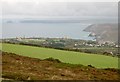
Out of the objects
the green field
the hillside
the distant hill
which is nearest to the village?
the green field

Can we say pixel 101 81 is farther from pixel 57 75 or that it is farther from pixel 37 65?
pixel 37 65

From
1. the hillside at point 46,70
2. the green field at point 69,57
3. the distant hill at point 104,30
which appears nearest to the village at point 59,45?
the green field at point 69,57

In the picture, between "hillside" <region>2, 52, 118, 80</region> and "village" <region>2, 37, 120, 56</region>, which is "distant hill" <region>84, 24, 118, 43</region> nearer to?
"village" <region>2, 37, 120, 56</region>

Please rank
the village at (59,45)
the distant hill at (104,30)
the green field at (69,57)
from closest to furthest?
the green field at (69,57)
the village at (59,45)
the distant hill at (104,30)

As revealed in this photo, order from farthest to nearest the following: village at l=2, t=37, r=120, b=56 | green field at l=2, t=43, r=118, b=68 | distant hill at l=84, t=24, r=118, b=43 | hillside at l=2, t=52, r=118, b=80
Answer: distant hill at l=84, t=24, r=118, b=43, village at l=2, t=37, r=120, b=56, green field at l=2, t=43, r=118, b=68, hillside at l=2, t=52, r=118, b=80

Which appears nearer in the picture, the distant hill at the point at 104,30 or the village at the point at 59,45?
the village at the point at 59,45

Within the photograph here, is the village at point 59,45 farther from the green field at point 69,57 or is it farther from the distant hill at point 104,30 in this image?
the distant hill at point 104,30

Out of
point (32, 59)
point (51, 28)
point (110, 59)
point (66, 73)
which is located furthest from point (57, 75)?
point (51, 28)

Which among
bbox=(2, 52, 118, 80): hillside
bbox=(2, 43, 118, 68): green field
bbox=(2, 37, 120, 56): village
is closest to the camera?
bbox=(2, 52, 118, 80): hillside

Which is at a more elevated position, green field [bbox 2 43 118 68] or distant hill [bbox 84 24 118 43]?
distant hill [bbox 84 24 118 43]
